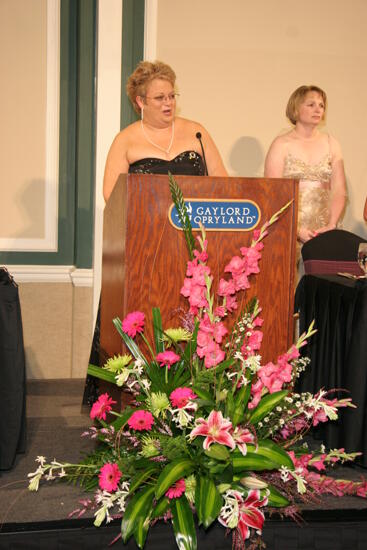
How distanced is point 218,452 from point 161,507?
0.24 m

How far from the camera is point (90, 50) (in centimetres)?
493

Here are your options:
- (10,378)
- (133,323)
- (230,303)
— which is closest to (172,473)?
(133,323)

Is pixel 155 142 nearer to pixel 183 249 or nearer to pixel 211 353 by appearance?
pixel 183 249

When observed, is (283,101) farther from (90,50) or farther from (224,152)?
(90,50)

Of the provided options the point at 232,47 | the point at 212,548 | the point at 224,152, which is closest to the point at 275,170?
the point at 224,152

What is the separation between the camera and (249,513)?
2178 mm

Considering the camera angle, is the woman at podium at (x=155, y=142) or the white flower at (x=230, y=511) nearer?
the white flower at (x=230, y=511)

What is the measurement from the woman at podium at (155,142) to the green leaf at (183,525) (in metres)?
1.81

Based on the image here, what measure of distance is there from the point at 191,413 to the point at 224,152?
322 cm

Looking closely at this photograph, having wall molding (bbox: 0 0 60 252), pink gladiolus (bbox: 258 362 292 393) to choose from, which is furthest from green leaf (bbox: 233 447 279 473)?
wall molding (bbox: 0 0 60 252)

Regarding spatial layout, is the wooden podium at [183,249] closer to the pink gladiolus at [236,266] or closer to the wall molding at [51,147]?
the pink gladiolus at [236,266]

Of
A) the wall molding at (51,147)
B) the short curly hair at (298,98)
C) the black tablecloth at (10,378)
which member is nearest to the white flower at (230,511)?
the black tablecloth at (10,378)

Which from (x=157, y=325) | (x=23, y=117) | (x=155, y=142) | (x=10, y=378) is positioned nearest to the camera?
(x=157, y=325)

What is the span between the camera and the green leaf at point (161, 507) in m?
2.17
